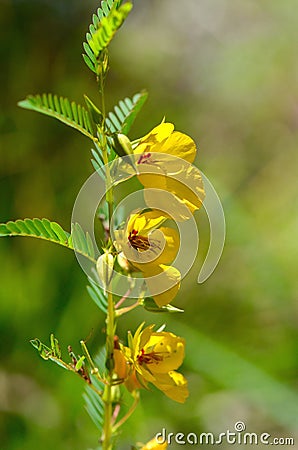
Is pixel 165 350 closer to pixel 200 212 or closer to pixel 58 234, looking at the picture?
pixel 58 234

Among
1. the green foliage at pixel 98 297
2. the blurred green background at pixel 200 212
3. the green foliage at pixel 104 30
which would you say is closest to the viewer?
the green foliage at pixel 104 30

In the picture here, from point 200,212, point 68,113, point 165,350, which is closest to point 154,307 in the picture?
point 165,350

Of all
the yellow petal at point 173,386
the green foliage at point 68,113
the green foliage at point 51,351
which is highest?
the green foliage at point 68,113

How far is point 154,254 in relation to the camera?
0.39 metres

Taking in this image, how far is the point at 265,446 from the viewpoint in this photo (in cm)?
117

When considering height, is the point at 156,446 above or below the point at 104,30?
below

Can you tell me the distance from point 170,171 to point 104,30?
0.09 metres

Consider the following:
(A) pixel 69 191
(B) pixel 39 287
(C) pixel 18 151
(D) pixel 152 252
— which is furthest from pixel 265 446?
(D) pixel 152 252

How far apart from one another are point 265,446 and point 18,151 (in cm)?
77

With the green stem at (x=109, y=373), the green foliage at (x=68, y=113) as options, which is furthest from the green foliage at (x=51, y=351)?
the green foliage at (x=68, y=113)

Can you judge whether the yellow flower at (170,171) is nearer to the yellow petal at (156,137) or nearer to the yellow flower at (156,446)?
the yellow petal at (156,137)

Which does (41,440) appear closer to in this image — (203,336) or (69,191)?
(203,336)

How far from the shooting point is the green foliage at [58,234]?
1.33ft

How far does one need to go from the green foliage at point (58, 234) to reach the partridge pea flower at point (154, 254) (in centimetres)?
3
